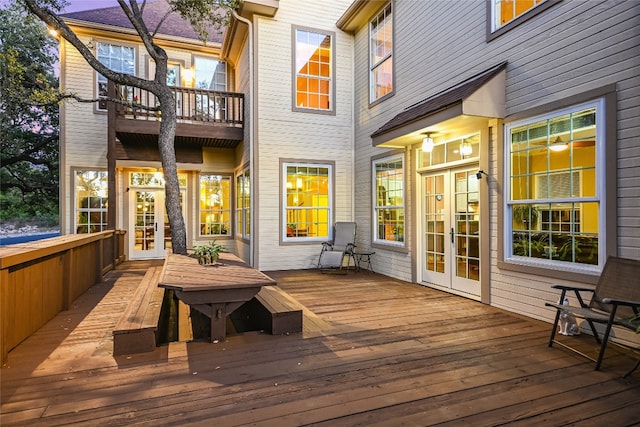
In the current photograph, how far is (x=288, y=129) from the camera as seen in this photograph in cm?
763

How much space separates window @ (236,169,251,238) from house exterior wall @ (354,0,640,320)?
300 cm

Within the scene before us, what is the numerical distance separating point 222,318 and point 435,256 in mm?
3760

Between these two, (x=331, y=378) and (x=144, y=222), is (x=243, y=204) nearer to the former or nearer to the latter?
(x=144, y=222)

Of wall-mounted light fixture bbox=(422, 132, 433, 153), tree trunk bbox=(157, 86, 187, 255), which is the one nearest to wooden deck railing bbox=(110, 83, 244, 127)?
tree trunk bbox=(157, 86, 187, 255)

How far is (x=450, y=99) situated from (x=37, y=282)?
17.0 ft

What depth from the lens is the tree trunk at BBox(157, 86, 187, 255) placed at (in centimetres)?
568

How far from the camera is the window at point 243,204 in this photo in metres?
8.06

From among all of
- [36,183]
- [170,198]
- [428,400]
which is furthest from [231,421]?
[36,183]

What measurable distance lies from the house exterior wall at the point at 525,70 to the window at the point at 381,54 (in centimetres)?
27

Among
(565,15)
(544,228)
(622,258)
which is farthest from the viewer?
(544,228)

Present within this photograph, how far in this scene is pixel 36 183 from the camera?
12.7 metres

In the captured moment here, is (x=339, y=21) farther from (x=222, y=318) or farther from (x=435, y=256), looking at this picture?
(x=222, y=318)

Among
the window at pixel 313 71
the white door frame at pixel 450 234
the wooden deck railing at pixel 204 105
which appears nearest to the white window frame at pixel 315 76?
the window at pixel 313 71

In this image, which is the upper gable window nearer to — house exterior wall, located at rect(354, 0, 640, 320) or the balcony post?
house exterior wall, located at rect(354, 0, 640, 320)
